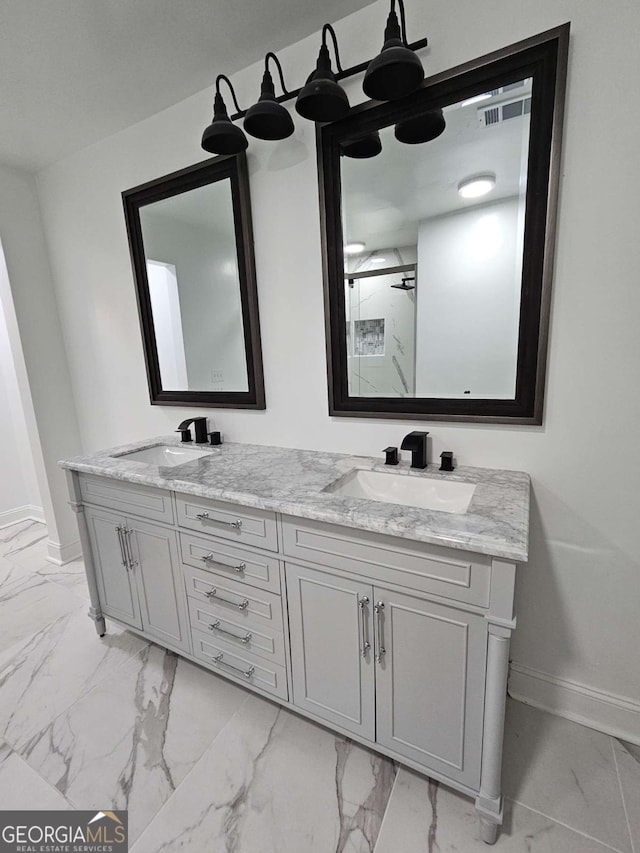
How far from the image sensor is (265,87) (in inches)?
53.8

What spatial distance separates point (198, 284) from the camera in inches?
78.4

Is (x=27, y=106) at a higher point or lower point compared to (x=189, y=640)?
higher

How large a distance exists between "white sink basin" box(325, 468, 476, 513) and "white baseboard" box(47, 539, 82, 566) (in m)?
2.33

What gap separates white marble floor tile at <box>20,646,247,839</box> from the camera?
122cm

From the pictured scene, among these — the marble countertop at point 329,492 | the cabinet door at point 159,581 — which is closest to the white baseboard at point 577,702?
the marble countertop at point 329,492

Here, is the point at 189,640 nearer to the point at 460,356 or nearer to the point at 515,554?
the point at 515,554

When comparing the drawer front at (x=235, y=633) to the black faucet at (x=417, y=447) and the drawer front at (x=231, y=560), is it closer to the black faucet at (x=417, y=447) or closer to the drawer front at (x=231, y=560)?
the drawer front at (x=231, y=560)

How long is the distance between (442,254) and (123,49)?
1.55m

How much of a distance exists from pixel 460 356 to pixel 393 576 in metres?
0.86

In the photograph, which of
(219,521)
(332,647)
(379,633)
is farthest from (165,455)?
(379,633)

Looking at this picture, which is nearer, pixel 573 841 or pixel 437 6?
pixel 573 841

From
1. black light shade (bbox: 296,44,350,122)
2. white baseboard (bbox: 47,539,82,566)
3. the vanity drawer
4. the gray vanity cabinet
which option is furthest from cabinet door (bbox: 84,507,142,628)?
black light shade (bbox: 296,44,350,122)

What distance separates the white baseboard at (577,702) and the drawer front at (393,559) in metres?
0.88

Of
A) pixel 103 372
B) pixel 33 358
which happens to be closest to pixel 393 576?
pixel 103 372
